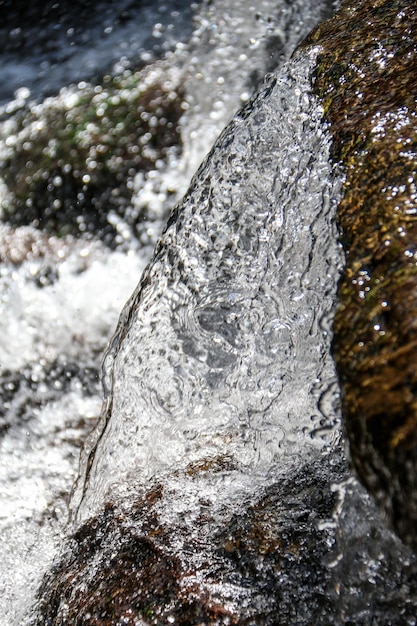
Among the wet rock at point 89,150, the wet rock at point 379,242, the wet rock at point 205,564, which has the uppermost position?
the wet rock at point 379,242

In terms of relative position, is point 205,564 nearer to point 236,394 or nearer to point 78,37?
point 236,394

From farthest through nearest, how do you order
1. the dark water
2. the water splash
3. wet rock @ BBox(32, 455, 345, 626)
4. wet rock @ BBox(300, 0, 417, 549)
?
the dark water, the water splash, wet rock @ BBox(32, 455, 345, 626), wet rock @ BBox(300, 0, 417, 549)

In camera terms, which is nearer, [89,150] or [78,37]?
[89,150]

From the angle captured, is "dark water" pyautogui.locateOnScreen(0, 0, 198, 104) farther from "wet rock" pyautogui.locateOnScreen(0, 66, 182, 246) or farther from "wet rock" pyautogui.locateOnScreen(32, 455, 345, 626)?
"wet rock" pyautogui.locateOnScreen(32, 455, 345, 626)

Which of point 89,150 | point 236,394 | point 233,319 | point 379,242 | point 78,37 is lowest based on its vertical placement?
point 236,394

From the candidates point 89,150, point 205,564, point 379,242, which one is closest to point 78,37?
point 89,150

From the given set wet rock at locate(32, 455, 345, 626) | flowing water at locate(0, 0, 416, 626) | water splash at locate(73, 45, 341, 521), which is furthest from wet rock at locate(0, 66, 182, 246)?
wet rock at locate(32, 455, 345, 626)

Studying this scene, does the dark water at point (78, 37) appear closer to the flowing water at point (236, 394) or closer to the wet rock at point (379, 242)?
the flowing water at point (236, 394)

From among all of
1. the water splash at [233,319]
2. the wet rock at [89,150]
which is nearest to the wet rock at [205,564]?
the water splash at [233,319]
